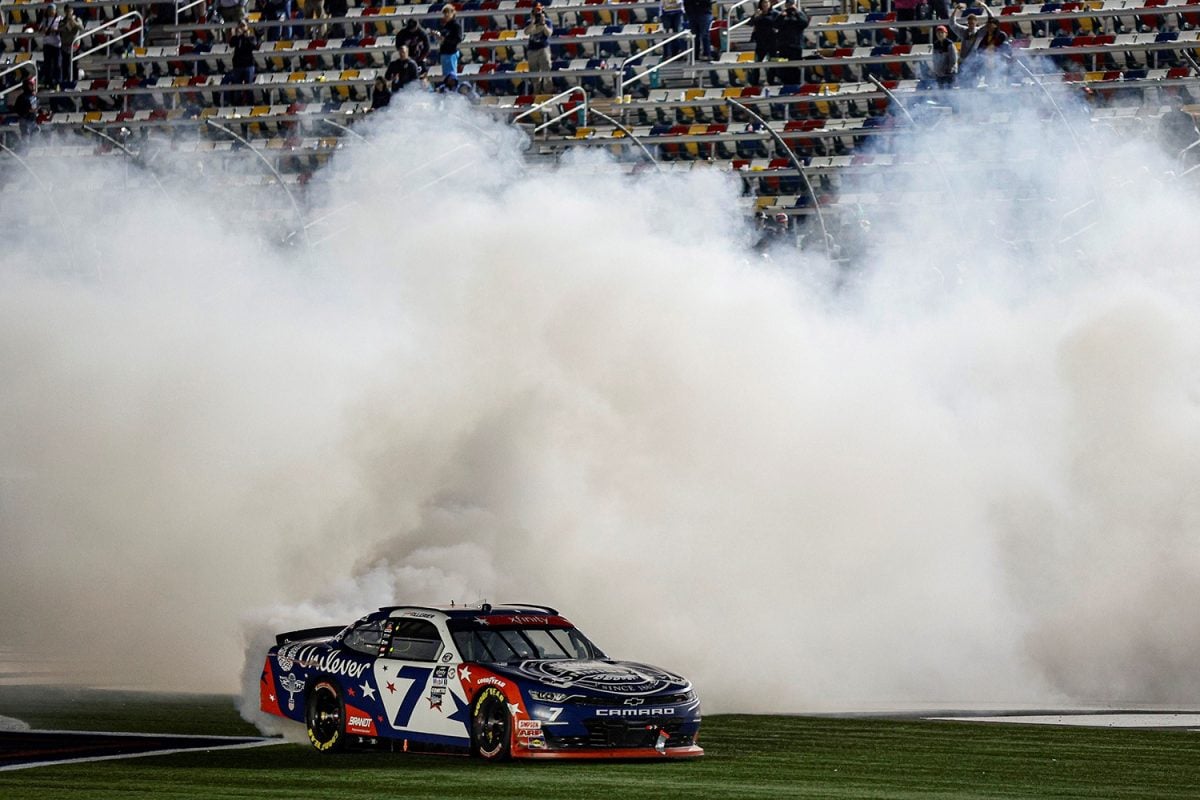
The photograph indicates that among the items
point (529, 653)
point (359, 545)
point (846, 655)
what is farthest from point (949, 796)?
point (359, 545)

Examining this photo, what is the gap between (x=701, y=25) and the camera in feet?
103

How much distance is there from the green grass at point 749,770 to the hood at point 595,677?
1.51ft

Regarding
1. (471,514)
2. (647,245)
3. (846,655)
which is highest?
(647,245)

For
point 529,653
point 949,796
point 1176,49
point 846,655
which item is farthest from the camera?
point 1176,49

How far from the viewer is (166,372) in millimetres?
23922

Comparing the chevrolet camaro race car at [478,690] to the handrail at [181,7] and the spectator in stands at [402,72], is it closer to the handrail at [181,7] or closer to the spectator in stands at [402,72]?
the spectator in stands at [402,72]

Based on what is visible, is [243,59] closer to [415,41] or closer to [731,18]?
[415,41]

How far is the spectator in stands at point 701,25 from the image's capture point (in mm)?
31422

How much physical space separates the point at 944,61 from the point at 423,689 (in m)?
17.3

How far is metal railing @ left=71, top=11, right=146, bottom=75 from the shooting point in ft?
122

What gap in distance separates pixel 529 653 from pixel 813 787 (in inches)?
97.8

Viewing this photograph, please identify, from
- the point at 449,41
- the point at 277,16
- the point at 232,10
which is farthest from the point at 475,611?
the point at 232,10

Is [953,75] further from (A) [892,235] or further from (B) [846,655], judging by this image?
(B) [846,655]

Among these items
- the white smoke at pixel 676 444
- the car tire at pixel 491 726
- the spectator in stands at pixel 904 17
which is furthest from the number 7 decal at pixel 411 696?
the spectator in stands at pixel 904 17
